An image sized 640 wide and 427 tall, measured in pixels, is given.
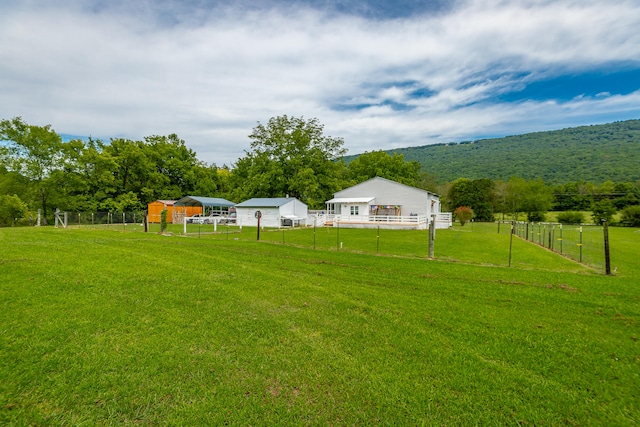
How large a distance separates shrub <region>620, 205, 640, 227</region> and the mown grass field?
42569 mm

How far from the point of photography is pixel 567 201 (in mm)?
51906

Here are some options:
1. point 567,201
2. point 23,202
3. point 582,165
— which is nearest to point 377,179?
point 23,202

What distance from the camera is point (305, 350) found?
3.75 meters

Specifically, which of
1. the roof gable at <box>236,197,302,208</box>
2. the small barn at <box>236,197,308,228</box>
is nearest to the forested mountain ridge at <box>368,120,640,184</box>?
the small barn at <box>236,197,308,228</box>

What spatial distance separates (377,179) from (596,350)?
27210 millimetres

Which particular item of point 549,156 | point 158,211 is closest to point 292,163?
point 158,211

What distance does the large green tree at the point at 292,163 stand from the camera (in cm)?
3538

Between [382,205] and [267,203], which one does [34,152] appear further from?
[382,205]

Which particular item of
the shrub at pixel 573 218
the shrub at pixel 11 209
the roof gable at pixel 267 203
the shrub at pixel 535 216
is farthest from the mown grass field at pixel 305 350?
the shrub at pixel 535 216

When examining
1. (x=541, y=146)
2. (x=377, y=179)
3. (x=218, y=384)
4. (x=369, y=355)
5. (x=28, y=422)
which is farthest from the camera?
(x=541, y=146)

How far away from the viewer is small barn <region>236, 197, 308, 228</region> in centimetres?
2770

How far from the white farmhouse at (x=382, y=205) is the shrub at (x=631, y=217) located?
26.0 meters

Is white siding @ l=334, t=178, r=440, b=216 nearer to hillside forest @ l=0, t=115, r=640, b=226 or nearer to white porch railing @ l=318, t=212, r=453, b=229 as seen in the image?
white porch railing @ l=318, t=212, r=453, b=229

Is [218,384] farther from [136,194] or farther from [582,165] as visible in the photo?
[582,165]
